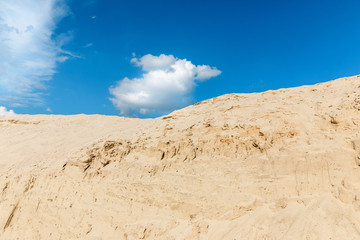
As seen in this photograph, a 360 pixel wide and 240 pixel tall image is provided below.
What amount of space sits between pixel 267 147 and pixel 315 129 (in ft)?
5.19

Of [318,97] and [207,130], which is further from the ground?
[318,97]

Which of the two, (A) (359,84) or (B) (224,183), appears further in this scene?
(A) (359,84)

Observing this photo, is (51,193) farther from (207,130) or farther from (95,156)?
(207,130)

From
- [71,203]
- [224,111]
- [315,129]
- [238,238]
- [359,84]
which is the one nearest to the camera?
[238,238]

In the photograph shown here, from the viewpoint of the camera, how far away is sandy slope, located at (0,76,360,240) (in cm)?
Answer: 677

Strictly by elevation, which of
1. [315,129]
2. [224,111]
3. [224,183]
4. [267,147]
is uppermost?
[224,111]

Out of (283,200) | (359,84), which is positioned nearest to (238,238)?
(283,200)

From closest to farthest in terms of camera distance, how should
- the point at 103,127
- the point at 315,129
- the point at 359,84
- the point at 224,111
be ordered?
the point at 315,129 → the point at 359,84 → the point at 224,111 → the point at 103,127

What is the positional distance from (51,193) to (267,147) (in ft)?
28.3

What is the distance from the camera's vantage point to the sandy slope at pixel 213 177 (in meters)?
6.77

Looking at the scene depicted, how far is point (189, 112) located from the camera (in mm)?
12414

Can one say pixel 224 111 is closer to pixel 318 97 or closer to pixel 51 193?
pixel 318 97

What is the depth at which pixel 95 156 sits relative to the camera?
1135 centimetres

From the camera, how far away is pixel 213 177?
27.9ft
